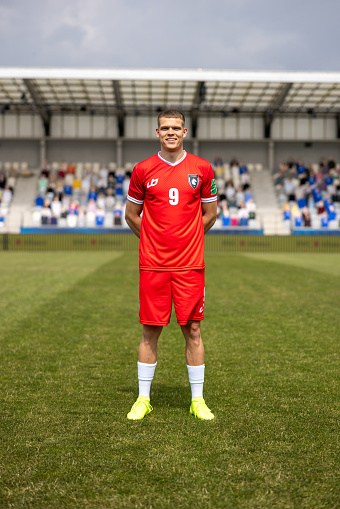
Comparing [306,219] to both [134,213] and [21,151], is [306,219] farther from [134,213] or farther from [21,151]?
[134,213]

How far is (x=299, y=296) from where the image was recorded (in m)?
11.3

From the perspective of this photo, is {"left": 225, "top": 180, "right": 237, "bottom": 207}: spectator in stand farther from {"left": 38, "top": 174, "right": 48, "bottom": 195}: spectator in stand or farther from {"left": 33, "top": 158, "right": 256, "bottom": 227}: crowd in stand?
{"left": 38, "top": 174, "right": 48, "bottom": 195}: spectator in stand

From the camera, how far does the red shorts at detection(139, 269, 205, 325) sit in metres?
4.04

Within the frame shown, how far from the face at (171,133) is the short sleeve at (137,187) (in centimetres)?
27

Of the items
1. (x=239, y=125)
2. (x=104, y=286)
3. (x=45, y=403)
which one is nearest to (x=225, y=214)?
(x=239, y=125)

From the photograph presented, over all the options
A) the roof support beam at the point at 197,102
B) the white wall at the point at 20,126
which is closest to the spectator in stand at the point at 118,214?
the roof support beam at the point at 197,102

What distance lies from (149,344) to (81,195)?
1352 inches

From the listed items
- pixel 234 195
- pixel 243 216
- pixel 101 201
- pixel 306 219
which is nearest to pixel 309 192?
pixel 306 219

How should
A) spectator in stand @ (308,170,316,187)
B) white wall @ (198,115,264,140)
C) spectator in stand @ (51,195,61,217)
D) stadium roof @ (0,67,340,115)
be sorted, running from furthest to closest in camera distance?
white wall @ (198,115,264,140) → spectator in stand @ (308,170,316,187) → stadium roof @ (0,67,340,115) → spectator in stand @ (51,195,61,217)

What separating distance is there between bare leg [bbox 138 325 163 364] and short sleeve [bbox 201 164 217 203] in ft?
3.34

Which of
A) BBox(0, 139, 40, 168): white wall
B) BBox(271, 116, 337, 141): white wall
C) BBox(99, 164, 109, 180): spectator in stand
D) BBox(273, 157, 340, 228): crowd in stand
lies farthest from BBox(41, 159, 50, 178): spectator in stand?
BBox(271, 116, 337, 141): white wall

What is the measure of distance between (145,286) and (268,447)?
138 centimetres

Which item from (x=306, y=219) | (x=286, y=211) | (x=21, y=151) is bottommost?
(x=306, y=219)

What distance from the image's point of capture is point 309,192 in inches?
1480
